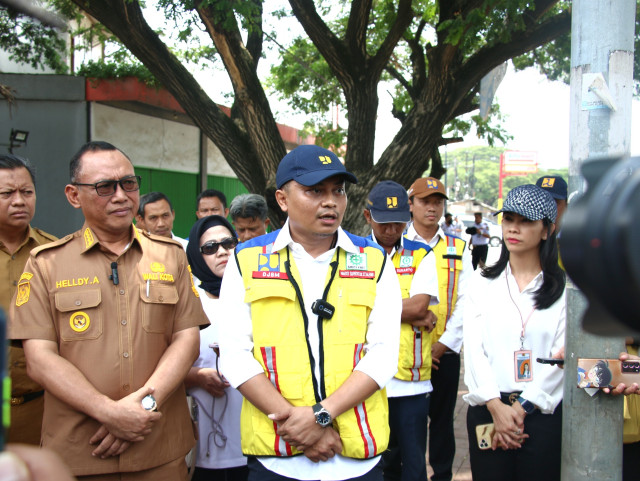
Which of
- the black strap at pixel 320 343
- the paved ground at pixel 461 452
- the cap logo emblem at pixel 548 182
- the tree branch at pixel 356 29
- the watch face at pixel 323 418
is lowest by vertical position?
the paved ground at pixel 461 452

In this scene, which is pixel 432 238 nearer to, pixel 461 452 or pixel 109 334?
pixel 461 452

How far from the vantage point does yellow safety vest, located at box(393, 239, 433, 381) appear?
3.80 m

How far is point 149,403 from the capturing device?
97.8 inches

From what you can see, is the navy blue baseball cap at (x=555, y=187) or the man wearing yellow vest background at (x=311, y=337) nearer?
the man wearing yellow vest background at (x=311, y=337)

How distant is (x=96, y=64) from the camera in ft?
34.7

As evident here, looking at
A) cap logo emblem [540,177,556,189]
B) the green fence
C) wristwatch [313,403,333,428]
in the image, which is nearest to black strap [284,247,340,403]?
wristwatch [313,403,333,428]

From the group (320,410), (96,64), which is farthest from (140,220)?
(96,64)

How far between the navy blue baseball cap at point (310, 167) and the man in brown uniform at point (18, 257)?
1.48 metres

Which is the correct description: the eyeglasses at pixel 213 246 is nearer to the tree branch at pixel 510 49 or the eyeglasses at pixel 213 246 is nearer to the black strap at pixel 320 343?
the black strap at pixel 320 343

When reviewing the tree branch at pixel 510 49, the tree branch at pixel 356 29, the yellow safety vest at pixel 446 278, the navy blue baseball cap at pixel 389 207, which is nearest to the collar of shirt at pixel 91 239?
the navy blue baseball cap at pixel 389 207

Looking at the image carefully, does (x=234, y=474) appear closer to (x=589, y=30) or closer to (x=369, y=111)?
(x=589, y=30)

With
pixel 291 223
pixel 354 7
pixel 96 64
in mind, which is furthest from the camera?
pixel 96 64

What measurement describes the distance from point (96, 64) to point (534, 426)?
32.4 feet

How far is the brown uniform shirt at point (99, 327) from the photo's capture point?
2.48 meters
